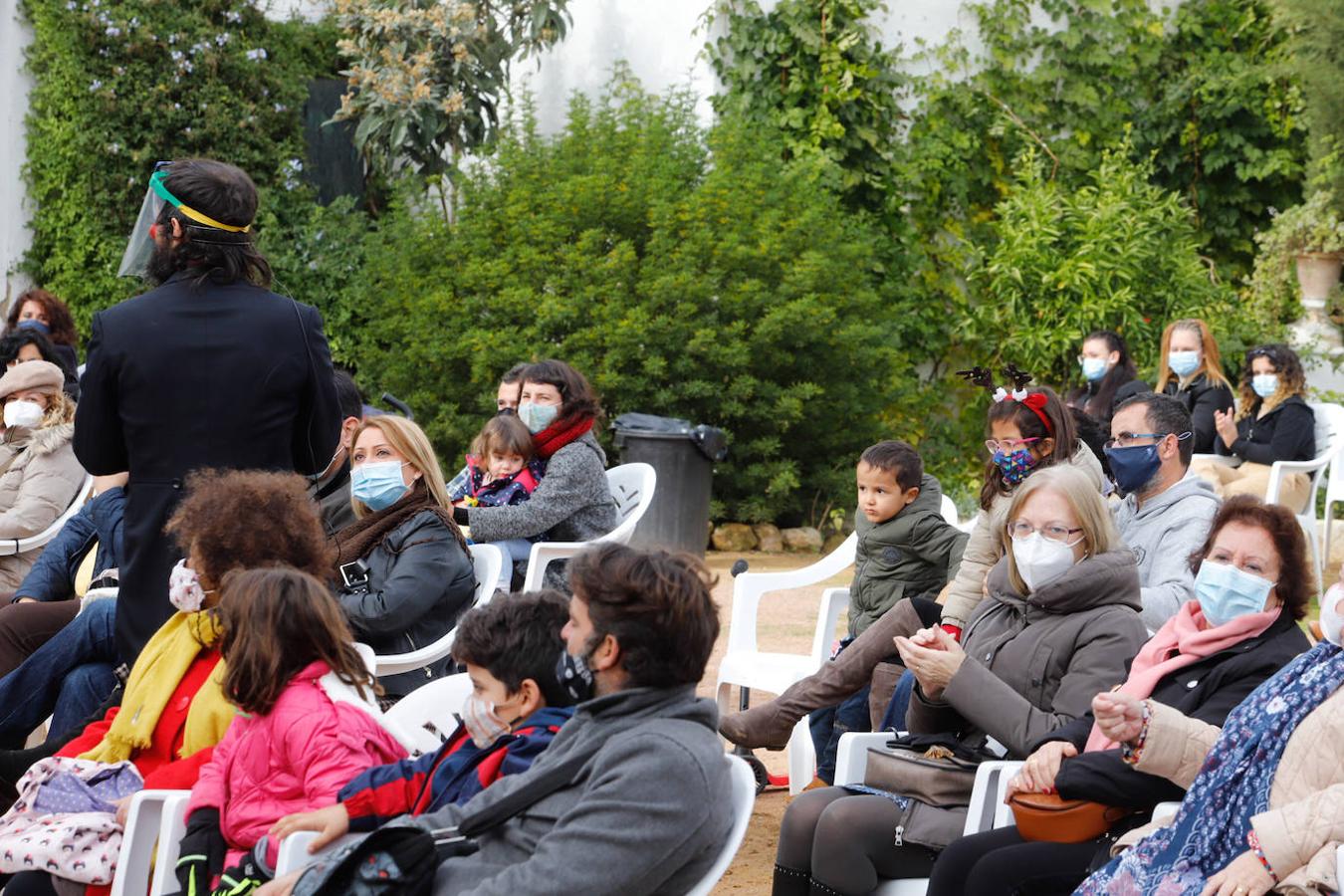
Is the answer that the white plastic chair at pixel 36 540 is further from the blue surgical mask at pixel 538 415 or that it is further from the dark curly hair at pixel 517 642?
the dark curly hair at pixel 517 642

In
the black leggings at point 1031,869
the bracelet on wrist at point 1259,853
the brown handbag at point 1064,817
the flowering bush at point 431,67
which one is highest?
the flowering bush at point 431,67

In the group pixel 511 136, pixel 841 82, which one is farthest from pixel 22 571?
pixel 841 82

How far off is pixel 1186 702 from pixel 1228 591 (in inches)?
9.9

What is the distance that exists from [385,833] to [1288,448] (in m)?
6.96

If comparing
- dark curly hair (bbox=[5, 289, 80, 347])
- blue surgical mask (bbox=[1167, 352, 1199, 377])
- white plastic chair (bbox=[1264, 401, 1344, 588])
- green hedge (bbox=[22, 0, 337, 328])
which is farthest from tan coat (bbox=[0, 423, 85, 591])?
green hedge (bbox=[22, 0, 337, 328])

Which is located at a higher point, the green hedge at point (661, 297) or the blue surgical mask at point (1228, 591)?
the green hedge at point (661, 297)

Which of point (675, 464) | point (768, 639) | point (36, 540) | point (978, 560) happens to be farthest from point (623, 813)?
point (675, 464)

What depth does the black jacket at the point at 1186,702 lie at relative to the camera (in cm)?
322

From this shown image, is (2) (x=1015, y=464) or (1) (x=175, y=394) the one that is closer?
(1) (x=175, y=394)

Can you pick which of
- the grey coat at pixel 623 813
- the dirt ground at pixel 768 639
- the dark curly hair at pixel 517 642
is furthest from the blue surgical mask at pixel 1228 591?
the dark curly hair at pixel 517 642

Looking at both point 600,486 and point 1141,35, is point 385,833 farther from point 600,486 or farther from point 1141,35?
point 1141,35

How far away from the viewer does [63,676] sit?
4.49 meters

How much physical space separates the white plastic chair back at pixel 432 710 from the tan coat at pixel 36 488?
3.42m

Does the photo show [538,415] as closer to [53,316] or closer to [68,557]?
[68,557]
